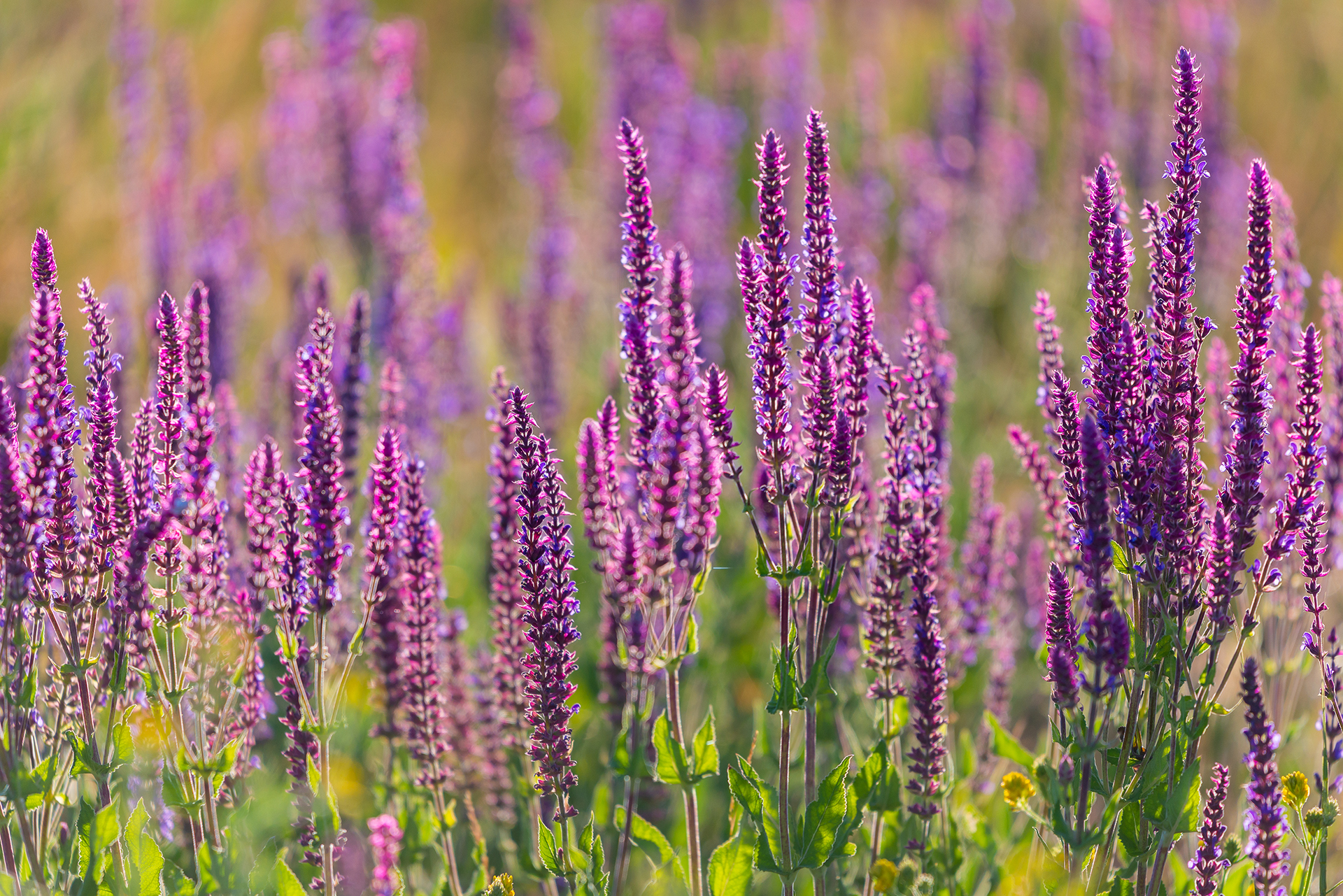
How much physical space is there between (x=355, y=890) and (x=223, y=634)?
83 cm

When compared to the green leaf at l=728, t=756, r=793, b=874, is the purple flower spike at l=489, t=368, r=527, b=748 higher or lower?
higher

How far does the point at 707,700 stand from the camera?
4719 mm

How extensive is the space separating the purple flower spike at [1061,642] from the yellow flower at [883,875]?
0.61 metres

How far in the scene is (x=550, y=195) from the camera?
7.66 meters

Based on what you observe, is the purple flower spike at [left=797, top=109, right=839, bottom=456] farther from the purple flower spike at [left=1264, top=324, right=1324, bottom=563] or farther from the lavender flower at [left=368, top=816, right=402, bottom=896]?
the lavender flower at [left=368, top=816, right=402, bottom=896]

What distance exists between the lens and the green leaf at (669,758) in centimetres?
256

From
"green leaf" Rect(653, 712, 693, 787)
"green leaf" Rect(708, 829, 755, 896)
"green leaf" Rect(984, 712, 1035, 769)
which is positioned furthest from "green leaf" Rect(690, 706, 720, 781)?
"green leaf" Rect(984, 712, 1035, 769)

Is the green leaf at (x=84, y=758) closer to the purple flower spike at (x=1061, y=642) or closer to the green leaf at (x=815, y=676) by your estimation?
the green leaf at (x=815, y=676)

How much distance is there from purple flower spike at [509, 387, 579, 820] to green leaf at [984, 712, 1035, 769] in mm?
1196

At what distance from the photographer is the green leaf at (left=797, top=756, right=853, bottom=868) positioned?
256 cm

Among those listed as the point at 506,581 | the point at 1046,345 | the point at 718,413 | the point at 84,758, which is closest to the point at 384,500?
the point at 506,581

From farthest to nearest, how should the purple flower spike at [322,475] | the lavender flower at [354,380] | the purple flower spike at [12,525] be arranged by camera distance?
1. the lavender flower at [354,380]
2. the purple flower spike at [322,475]
3. the purple flower spike at [12,525]

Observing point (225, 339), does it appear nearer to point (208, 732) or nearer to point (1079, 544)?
point (208, 732)

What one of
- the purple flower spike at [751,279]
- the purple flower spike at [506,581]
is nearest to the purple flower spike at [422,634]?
the purple flower spike at [506,581]
